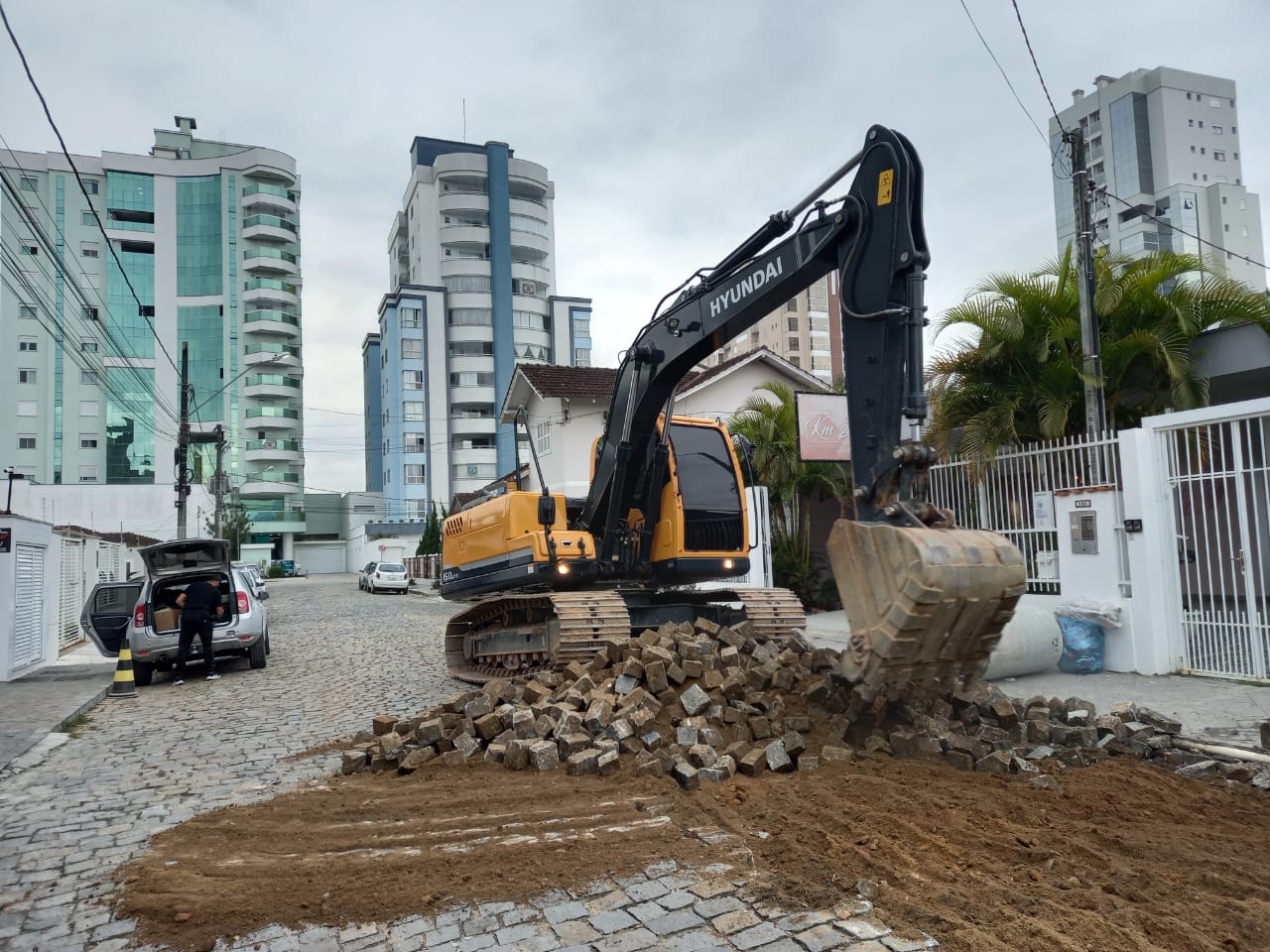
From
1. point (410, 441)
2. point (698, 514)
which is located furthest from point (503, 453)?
point (698, 514)

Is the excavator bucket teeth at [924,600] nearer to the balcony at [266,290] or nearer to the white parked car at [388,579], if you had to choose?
the white parked car at [388,579]

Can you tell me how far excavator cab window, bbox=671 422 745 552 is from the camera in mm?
9586

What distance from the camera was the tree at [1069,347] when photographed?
1334 centimetres

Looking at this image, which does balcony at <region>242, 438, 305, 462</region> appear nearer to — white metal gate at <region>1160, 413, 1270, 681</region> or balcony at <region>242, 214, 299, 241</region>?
balcony at <region>242, 214, 299, 241</region>

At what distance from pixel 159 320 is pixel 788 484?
217 feet

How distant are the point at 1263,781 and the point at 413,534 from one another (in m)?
63.3

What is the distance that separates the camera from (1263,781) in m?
5.19

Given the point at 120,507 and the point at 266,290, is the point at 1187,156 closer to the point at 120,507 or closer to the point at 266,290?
the point at 120,507

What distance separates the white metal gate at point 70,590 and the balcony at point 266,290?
59.0 m

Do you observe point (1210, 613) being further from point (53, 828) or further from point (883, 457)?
point (53, 828)

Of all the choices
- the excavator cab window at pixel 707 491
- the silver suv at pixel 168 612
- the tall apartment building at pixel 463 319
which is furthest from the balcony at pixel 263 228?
the excavator cab window at pixel 707 491

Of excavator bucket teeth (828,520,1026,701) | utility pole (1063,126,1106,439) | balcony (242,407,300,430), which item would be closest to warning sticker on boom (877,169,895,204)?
excavator bucket teeth (828,520,1026,701)

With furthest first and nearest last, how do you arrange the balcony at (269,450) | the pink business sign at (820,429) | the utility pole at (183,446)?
the balcony at (269,450), the utility pole at (183,446), the pink business sign at (820,429)

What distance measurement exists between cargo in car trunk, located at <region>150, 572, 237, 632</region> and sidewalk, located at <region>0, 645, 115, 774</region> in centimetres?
100
